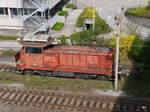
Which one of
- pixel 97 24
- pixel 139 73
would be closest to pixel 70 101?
pixel 139 73

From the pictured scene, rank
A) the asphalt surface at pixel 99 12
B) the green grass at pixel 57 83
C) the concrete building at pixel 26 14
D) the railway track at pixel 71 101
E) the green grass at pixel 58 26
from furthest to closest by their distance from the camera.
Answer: the green grass at pixel 58 26, the concrete building at pixel 26 14, the asphalt surface at pixel 99 12, the green grass at pixel 57 83, the railway track at pixel 71 101

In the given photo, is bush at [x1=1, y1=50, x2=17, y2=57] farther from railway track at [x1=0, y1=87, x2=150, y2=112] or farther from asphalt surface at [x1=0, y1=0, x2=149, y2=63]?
railway track at [x1=0, y1=87, x2=150, y2=112]

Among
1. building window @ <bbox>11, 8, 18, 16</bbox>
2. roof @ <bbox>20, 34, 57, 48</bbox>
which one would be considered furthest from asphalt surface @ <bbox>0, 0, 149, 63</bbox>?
building window @ <bbox>11, 8, 18, 16</bbox>

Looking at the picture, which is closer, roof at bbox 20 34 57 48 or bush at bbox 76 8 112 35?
roof at bbox 20 34 57 48

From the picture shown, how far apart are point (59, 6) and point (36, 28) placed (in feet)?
36.5

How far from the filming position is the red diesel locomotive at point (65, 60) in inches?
990

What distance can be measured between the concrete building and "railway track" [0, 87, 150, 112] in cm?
1475

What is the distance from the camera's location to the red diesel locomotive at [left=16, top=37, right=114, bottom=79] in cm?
2516

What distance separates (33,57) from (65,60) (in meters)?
3.02

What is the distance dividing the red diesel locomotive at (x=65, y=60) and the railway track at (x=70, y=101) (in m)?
2.79

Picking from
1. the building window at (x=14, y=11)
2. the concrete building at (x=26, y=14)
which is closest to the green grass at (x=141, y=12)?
the concrete building at (x=26, y=14)

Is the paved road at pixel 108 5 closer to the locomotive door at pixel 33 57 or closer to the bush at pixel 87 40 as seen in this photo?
the bush at pixel 87 40

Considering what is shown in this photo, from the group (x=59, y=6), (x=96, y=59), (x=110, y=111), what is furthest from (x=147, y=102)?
(x=59, y=6)

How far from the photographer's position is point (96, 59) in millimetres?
25141
